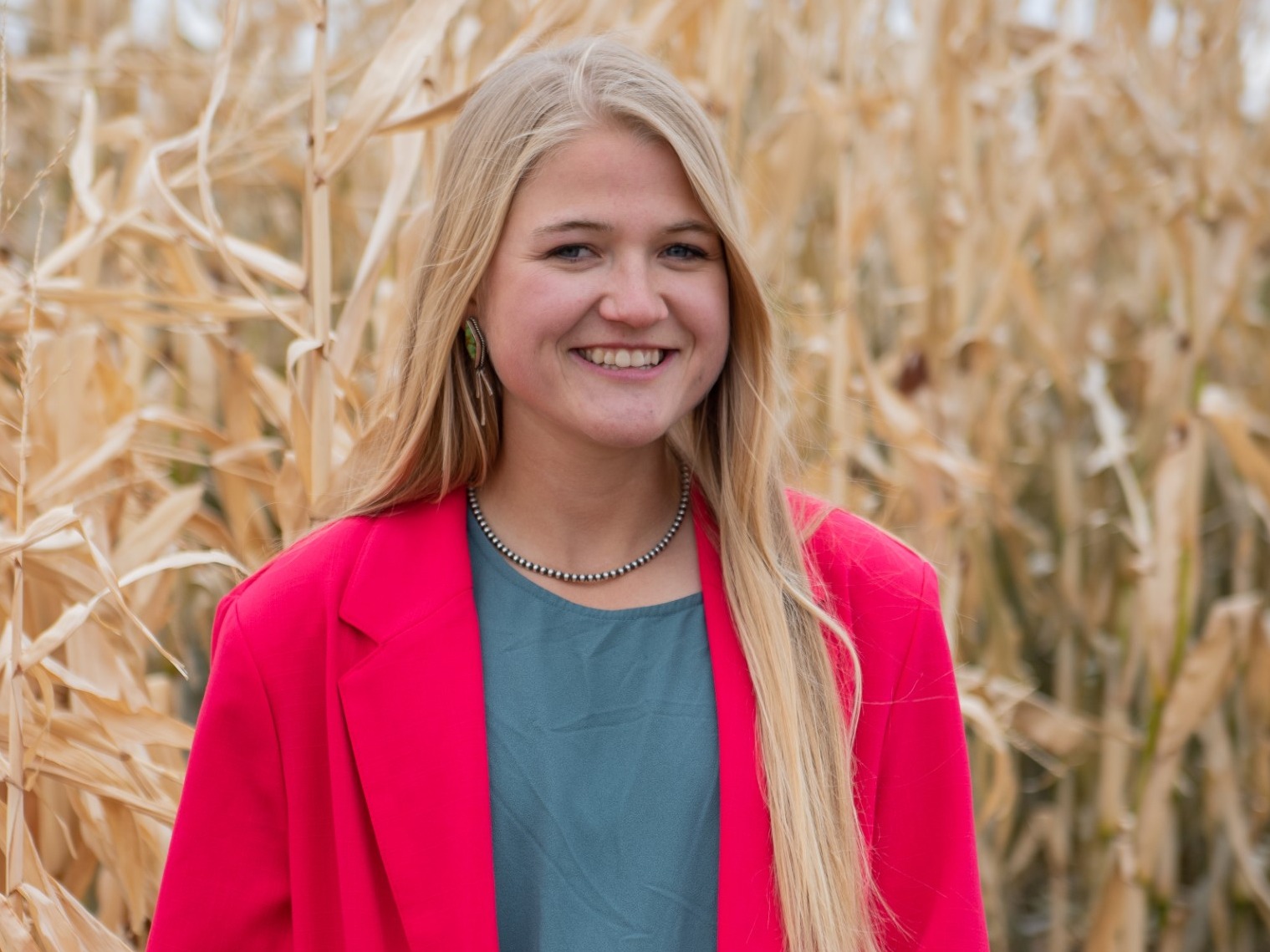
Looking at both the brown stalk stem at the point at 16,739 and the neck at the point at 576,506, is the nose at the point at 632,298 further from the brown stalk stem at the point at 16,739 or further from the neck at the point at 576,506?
the brown stalk stem at the point at 16,739

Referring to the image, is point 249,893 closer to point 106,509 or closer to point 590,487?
point 590,487

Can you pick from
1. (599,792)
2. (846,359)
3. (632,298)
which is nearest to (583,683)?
(599,792)

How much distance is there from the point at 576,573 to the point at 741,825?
26cm

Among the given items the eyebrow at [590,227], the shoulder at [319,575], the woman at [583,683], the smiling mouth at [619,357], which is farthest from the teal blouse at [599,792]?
the eyebrow at [590,227]

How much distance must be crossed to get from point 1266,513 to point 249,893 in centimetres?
175

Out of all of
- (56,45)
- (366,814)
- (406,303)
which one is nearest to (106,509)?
(406,303)

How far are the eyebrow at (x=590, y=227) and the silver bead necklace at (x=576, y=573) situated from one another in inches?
10.6

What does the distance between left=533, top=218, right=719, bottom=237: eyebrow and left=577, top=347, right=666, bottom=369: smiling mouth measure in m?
0.10

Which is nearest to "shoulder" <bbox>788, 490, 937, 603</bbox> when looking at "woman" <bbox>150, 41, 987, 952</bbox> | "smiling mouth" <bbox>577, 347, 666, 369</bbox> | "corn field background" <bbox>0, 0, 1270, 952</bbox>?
"woman" <bbox>150, 41, 987, 952</bbox>

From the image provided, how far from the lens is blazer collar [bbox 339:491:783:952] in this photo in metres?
1.14

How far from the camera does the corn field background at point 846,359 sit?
143 cm

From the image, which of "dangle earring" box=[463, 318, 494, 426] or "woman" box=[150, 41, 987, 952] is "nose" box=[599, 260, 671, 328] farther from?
"dangle earring" box=[463, 318, 494, 426]

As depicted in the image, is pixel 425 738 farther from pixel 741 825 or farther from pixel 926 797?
pixel 926 797

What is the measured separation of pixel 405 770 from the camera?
45.8 inches
